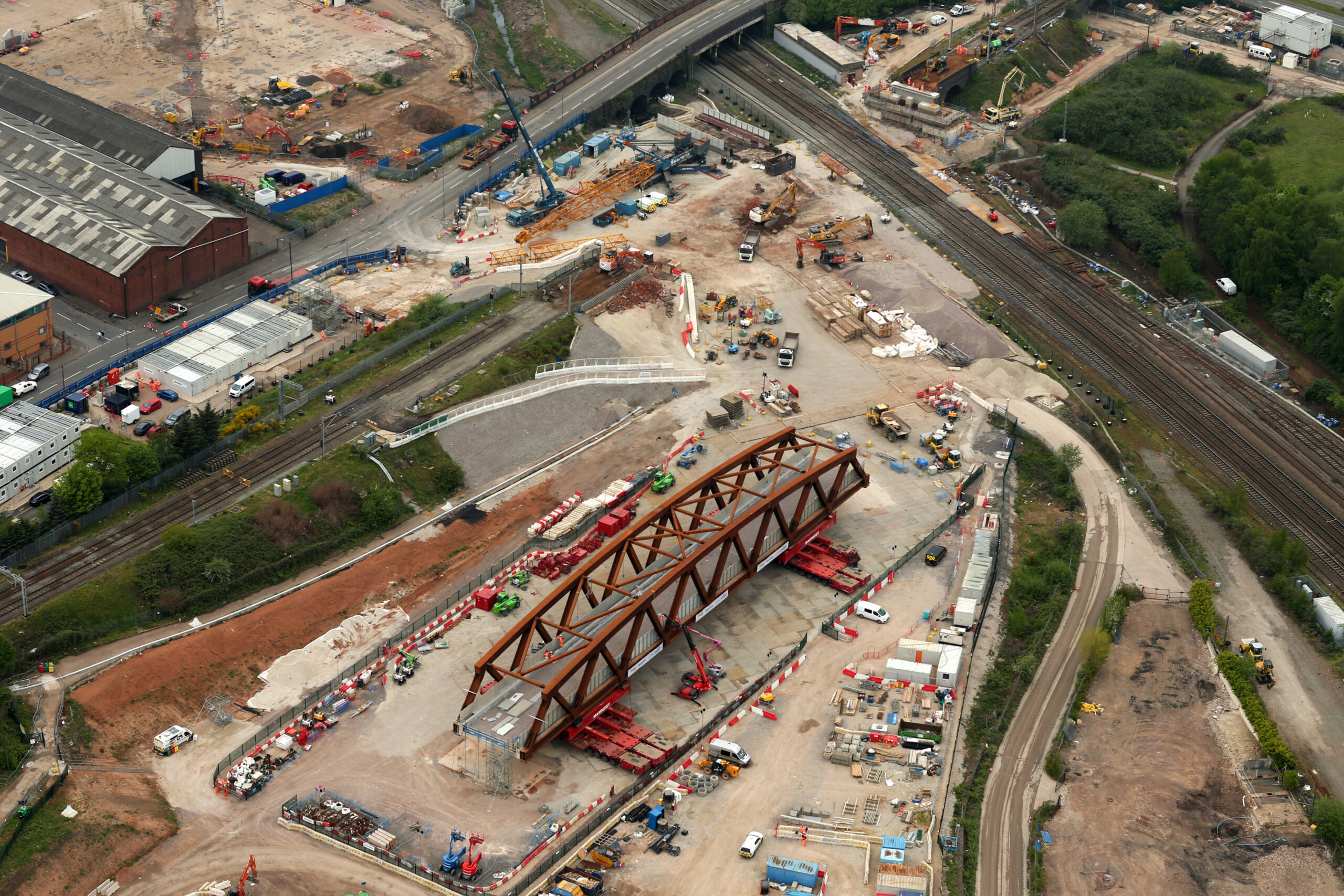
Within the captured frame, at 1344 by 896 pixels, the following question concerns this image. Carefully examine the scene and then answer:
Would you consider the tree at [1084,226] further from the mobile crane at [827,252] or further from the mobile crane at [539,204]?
the mobile crane at [539,204]

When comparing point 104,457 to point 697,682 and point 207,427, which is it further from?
point 697,682

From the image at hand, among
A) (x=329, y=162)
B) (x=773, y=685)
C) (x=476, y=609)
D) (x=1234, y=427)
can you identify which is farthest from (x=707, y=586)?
(x=329, y=162)

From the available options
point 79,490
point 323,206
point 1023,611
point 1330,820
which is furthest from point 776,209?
point 1330,820

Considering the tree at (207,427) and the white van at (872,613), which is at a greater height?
the tree at (207,427)

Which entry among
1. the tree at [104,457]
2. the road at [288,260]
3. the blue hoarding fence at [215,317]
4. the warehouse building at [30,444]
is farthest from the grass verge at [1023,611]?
the warehouse building at [30,444]

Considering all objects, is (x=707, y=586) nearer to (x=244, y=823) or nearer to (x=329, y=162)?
(x=244, y=823)

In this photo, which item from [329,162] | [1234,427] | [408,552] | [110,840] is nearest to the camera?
[110,840]
